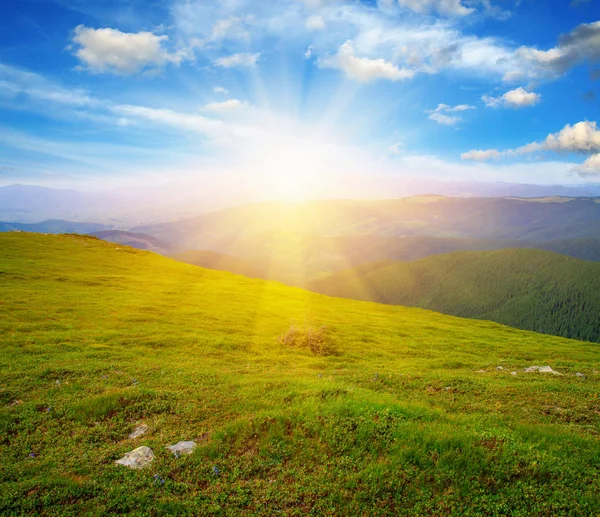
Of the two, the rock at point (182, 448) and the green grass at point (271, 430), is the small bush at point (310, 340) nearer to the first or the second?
the green grass at point (271, 430)

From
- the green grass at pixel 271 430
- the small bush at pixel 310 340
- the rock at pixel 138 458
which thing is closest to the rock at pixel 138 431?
the green grass at pixel 271 430

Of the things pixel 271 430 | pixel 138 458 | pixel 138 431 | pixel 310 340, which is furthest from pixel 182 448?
pixel 310 340

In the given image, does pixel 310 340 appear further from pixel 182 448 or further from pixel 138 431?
pixel 182 448

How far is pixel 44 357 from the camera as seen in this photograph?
1948 centimetres

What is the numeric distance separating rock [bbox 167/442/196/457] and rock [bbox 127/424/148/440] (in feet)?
5.60

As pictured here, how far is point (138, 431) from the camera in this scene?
38.0ft

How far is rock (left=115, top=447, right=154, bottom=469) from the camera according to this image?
938 cm

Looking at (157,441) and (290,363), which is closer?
(157,441)

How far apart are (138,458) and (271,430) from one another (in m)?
4.12

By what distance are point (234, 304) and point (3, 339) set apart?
84.1ft

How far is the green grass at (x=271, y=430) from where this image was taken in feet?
27.1

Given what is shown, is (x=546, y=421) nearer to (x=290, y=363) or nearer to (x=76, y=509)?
(x=290, y=363)

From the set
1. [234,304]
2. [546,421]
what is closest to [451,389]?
[546,421]

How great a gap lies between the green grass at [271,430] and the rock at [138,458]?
330 millimetres
